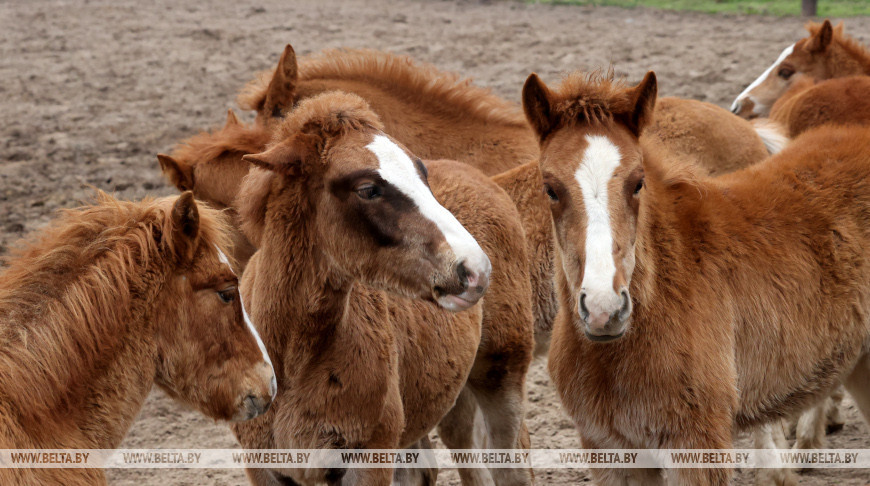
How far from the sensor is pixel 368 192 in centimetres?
334

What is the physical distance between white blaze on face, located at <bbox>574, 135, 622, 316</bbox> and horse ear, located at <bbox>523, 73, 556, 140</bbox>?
0.24m

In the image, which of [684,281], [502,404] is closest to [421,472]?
[502,404]

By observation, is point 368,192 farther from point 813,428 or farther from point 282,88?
point 813,428

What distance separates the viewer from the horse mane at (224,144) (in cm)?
505

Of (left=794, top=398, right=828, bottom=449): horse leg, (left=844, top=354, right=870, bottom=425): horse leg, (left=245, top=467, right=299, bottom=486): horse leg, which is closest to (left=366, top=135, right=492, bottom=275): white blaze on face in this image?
(left=245, top=467, right=299, bottom=486): horse leg

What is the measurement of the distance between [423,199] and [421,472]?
1.98m

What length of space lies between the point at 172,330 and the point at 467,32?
10922 mm

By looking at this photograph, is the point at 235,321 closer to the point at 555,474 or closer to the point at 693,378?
the point at 693,378

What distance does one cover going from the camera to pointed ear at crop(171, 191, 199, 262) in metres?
3.01

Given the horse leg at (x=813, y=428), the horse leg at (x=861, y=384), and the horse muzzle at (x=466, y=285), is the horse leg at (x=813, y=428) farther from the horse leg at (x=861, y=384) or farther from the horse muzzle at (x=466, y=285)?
the horse muzzle at (x=466, y=285)

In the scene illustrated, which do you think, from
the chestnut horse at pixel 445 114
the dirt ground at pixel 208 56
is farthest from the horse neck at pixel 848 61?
the dirt ground at pixel 208 56

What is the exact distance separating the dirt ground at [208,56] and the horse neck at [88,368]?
3.30m

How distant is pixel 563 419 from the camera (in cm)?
586

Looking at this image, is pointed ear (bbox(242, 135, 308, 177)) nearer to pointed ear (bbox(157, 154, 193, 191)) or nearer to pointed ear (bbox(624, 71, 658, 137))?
pointed ear (bbox(624, 71, 658, 137))
